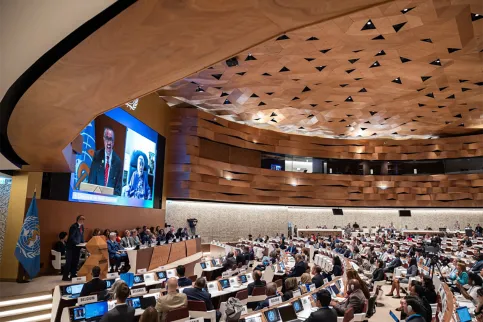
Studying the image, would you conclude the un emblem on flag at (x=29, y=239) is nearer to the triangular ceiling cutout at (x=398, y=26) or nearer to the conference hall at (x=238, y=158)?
the conference hall at (x=238, y=158)

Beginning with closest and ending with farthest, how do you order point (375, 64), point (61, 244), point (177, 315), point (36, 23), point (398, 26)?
point (36, 23), point (177, 315), point (61, 244), point (398, 26), point (375, 64)

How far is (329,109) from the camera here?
832 inches

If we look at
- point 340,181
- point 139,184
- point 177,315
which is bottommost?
point 177,315

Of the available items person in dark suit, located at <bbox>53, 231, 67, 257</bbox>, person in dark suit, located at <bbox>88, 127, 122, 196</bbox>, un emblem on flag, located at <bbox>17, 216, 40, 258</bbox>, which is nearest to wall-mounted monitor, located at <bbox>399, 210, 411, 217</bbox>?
person in dark suit, located at <bbox>88, 127, 122, 196</bbox>

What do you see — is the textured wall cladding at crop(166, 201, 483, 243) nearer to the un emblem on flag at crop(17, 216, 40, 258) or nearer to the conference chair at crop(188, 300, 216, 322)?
the un emblem on flag at crop(17, 216, 40, 258)

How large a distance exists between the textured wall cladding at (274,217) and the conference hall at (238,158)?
0.39ft

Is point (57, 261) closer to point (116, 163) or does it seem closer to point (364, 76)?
point (116, 163)

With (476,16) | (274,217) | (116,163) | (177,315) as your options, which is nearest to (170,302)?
(177,315)

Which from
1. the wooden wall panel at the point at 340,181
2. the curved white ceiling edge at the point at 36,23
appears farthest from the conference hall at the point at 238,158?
the wooden wall panel at the point at 340,181

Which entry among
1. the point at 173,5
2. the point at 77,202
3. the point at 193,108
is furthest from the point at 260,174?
the point at 173,5

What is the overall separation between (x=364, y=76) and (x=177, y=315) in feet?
47.4

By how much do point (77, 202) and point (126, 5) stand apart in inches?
395

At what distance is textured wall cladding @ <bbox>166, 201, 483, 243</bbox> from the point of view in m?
22.9

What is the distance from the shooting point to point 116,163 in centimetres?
1391
